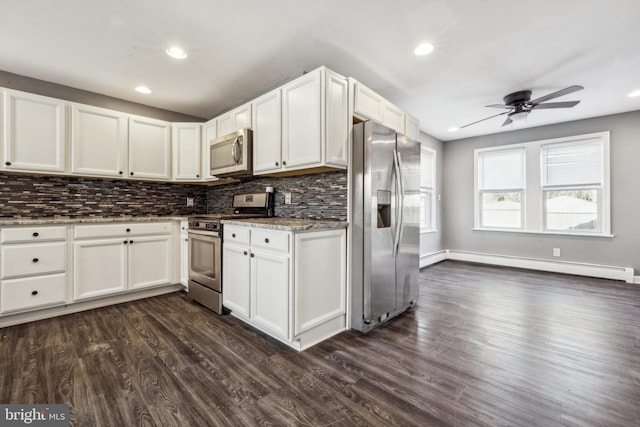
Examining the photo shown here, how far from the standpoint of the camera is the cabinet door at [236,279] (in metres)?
2.45

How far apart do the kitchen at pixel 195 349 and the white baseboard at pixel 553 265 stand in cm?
21

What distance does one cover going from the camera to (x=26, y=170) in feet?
8.96

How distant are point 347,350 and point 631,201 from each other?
493 centimetres

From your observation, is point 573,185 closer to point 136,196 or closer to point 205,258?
point 205,258

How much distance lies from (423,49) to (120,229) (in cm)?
351

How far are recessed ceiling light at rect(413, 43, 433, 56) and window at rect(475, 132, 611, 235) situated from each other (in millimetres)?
3546

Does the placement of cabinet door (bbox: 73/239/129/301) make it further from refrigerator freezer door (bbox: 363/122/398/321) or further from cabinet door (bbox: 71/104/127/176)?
refrigerator freezer door (bbox: 363/122/398/321)

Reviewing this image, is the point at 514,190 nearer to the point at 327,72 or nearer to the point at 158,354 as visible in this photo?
the point at 327,72

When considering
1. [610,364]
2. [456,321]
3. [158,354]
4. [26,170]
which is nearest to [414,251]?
[456,321]

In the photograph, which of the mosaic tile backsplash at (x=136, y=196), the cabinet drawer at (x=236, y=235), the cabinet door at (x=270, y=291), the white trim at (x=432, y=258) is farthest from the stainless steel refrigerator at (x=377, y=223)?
the white trim at (x=432, y=258)

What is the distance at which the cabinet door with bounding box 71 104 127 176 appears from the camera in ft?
9.82

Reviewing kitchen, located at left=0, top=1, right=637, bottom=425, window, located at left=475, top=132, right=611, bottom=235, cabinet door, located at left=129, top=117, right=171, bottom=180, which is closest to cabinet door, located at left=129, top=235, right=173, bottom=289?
kitchen, located at left=0, top=1, right=637, bottom=425

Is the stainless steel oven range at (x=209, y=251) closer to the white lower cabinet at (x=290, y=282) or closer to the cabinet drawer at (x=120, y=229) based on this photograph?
the white lower cabinet at (x=290, y=282)

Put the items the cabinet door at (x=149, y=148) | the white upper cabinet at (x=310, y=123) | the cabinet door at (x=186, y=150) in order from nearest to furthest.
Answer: the white upper cabinet at (x=310, y=123), the cabinet door at (x=149, y=148), the cabinet door at (x=186, y=150)
